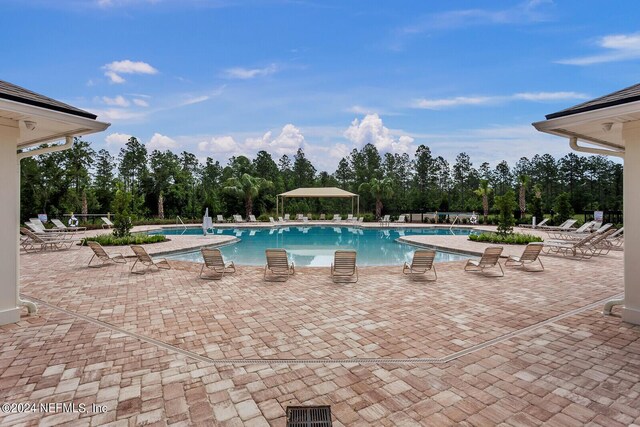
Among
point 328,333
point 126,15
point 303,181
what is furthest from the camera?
point 303,181

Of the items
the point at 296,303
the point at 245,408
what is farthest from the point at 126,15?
the point at 245,408

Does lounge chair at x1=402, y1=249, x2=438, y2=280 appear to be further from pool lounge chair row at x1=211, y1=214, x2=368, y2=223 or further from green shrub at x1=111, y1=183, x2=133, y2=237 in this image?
pool lounge chair row at x1=211, y1=214, x2=368, y2=223

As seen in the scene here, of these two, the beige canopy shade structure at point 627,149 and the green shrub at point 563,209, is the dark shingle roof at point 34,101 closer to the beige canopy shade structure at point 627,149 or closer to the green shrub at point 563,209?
the beige canopy shade structure at point 627,149

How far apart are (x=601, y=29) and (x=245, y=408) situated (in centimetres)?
1685

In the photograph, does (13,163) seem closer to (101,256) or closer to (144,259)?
(144,259)

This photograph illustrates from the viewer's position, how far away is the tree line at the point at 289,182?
26.4 m

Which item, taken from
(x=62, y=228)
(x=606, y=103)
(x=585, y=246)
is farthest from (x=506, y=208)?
(x=62, y=228)

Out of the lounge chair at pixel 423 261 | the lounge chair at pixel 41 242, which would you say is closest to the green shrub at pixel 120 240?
Result: the lounge chair at pixel 41 242

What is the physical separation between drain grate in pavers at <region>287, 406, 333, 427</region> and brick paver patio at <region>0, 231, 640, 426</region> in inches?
5.2

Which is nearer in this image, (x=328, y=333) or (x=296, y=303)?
(x=328, y=333)

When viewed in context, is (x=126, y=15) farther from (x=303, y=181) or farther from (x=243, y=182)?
(x=303, y=181)

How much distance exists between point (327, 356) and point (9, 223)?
15.2 ft

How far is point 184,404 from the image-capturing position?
283cm

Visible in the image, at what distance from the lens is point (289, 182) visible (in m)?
41.2
